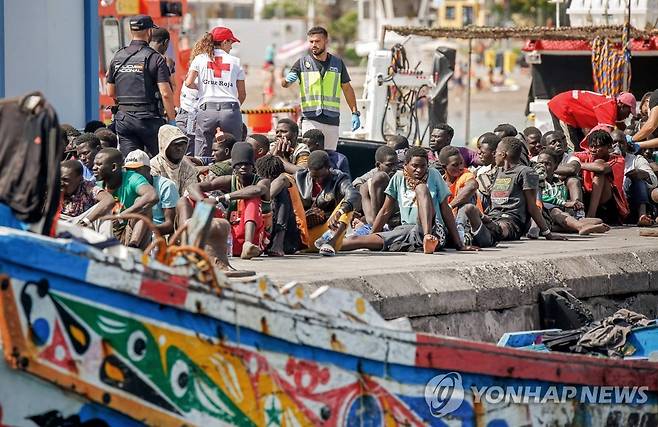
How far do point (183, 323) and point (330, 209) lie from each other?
13.2 ft

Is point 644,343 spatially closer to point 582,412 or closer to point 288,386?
point 582,412

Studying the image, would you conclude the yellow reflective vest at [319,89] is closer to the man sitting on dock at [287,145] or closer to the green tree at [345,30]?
the man sitting on dock at [287,145]

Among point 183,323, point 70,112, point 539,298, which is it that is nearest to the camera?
point 183,323

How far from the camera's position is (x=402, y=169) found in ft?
34.7

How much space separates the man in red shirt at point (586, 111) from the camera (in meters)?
13.6

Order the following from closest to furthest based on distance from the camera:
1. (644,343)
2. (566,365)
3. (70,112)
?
(566,365)
(644,343)
(70,112)

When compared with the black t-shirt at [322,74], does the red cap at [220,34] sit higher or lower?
higher

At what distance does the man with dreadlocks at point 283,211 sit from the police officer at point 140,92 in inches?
58.5

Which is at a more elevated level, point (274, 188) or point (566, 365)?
point (274, 188)

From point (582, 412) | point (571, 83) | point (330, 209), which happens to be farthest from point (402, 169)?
point (571, 83)

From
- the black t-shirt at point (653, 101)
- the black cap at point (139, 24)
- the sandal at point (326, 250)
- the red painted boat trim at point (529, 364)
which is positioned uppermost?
the black cap at point (139, 24)

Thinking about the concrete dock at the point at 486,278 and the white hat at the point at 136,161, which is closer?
the concrete dock at the point at 486,278

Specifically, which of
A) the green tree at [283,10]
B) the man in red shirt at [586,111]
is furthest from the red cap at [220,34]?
the green tree at [283,10]

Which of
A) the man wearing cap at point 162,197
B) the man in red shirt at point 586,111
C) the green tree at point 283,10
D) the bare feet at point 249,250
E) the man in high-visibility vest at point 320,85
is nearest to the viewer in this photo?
the man wearing cap at point 162,197
